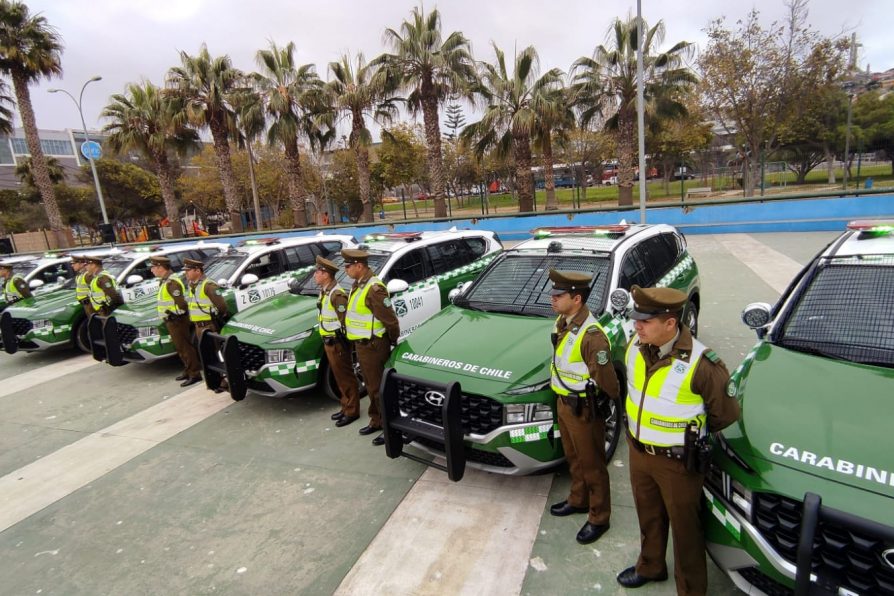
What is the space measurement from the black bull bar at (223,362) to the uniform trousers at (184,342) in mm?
1179

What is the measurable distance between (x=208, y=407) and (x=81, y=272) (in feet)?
15.5

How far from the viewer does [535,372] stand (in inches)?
139

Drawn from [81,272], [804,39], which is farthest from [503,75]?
[81,272]

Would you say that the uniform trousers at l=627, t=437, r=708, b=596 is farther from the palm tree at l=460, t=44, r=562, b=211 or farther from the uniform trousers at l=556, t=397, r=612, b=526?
the palm tree at l=460, t=44, r=562, b=211

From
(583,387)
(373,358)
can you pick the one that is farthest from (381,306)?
(583,387)

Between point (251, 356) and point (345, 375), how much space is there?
1.12 meters

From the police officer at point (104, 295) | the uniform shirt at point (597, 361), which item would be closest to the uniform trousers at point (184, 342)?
the police officer at point (104, 295)

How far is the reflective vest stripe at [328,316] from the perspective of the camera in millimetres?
4852

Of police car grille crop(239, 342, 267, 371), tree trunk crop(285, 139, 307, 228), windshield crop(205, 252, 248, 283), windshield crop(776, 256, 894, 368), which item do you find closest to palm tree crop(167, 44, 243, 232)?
tree trunk crop(285, 139, 307, 228)

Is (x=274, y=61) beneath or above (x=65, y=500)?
above

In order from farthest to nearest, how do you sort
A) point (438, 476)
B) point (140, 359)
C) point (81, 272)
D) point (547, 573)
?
point (81, 272) < point (140, 359) < point (438, 476) < point (547, 573)

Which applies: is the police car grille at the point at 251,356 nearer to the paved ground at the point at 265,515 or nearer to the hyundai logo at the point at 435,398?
the paved ground at the point at 265,515

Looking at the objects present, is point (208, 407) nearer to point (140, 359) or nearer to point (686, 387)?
point (140, 359)

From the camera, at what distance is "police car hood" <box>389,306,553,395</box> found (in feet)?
11.6
